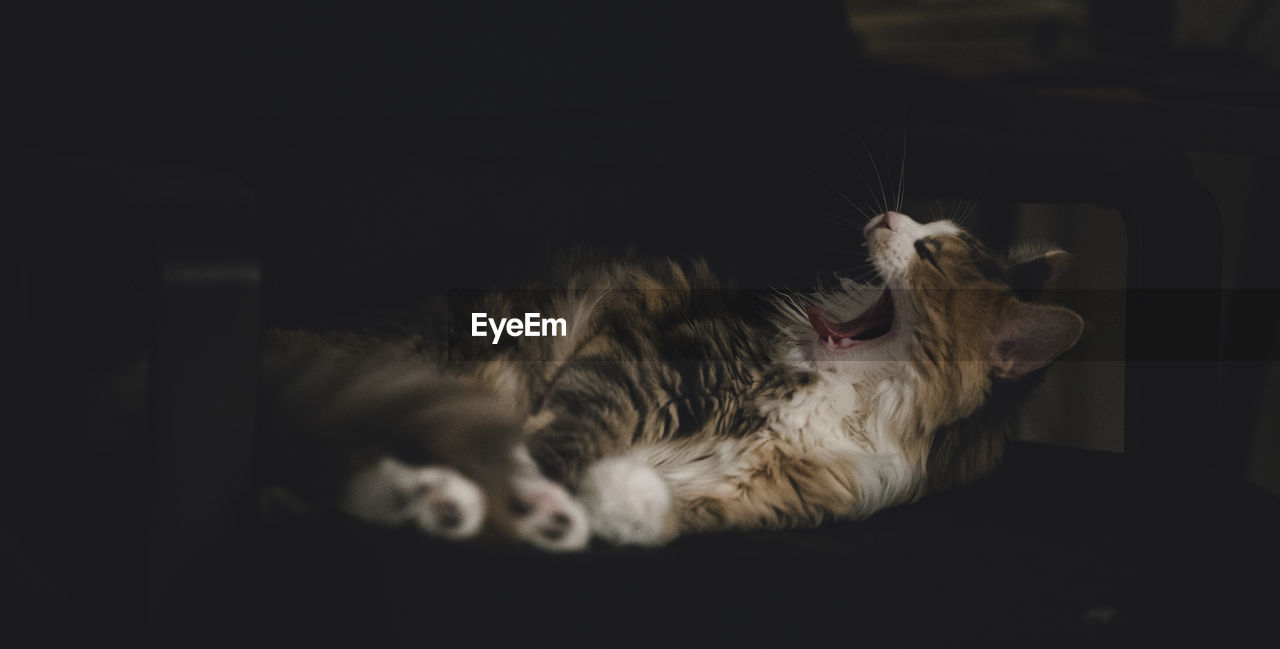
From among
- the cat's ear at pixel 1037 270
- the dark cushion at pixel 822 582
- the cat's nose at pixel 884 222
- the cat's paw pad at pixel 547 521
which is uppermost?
the cat's nose at pixel 884 222

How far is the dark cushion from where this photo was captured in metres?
0.52

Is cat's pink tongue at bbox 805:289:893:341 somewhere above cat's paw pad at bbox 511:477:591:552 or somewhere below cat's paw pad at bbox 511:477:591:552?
above

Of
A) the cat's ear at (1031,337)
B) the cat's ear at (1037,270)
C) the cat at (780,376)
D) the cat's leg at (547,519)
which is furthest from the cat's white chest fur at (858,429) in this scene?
the cat's leg at (547,519)

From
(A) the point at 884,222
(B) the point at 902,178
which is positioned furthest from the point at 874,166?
(A) the point at 884,222

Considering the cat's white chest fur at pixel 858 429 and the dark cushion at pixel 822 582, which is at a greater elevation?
the cat's white chest fur at pixel 858 429

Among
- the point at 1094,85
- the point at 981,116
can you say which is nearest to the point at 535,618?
the point at 981,116

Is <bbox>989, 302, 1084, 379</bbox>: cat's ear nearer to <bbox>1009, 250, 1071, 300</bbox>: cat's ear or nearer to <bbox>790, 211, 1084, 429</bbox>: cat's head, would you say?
<bbox>790, 211, 1084, 429</bbox>: cat's head

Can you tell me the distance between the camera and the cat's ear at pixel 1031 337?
0.87m

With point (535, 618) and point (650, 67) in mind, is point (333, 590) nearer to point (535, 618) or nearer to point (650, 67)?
point (535, 618)

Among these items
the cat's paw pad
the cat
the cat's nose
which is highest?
the cat's nose

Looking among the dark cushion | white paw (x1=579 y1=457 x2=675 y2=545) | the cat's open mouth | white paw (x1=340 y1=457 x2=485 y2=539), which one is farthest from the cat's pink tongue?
white paw (x1=340 y1=457 x2=485 y2=539)

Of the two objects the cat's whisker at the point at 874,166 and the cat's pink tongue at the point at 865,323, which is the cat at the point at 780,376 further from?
the cat's whisker at the point at 874,166

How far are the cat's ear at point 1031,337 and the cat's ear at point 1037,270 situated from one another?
0.14 metres

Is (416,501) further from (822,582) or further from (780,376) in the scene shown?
(780,376)
